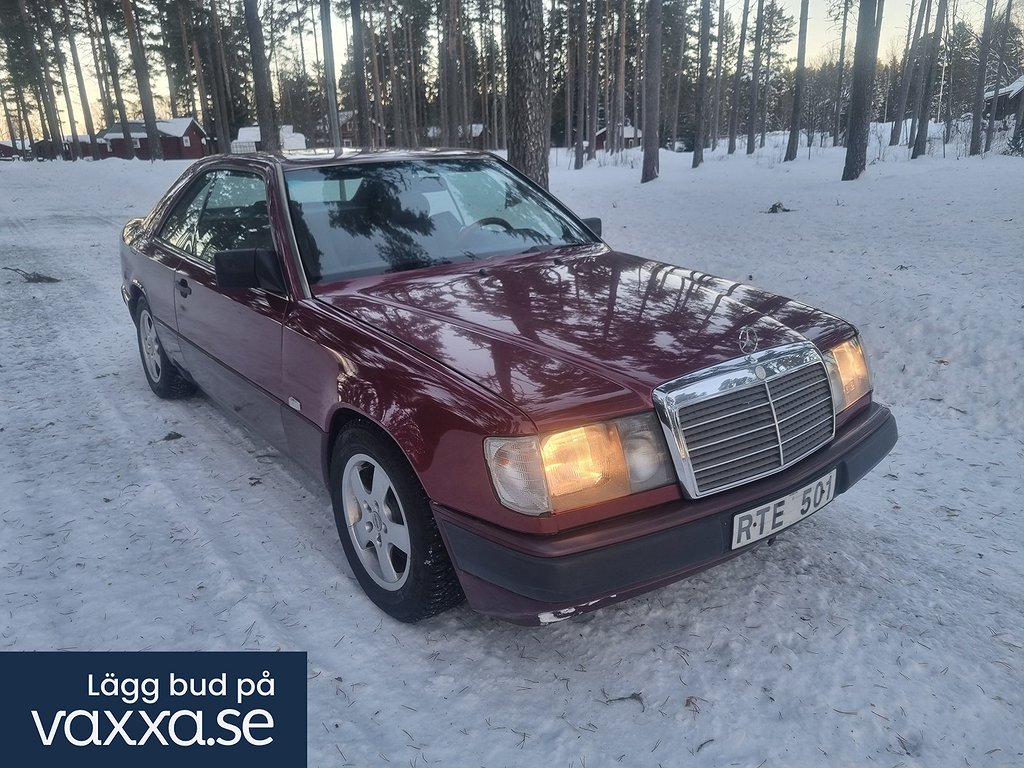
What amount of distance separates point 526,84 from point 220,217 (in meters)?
4.92

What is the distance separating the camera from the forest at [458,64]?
25.0m

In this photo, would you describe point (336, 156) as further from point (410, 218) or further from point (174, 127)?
point (174, 127)

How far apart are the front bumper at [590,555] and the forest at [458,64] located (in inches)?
755

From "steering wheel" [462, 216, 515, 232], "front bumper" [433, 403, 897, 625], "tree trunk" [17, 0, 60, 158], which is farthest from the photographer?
"tree trunk" [17, 0, 60, 158]

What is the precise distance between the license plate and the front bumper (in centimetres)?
3

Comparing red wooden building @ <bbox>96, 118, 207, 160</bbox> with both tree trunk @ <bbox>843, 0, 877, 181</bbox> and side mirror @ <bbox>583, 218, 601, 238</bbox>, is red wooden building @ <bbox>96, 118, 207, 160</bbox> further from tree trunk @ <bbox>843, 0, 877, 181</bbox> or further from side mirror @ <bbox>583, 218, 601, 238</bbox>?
side mirror @ <bbox>583, 218, 601, 238</bbox>

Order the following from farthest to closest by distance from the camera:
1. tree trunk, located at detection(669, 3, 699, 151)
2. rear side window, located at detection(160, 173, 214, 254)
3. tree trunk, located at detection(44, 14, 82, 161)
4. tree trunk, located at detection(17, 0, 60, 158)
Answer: tree trunk, located at detection(669, 3, 699, 151), tree trunk, located at detection(44, 14, 82, 161), tree trunk, located at detection(17, 0, 60, 158), rear side window, located at detection(160, 173, 214, 254)

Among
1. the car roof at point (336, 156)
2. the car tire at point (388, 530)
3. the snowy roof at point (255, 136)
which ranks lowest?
the car tire at point (388, 530)

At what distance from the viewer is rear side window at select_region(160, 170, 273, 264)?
131 inches

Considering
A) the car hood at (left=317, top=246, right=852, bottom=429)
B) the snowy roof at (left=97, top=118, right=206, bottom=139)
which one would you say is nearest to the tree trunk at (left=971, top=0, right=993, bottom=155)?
the car hood at (left=317, top=246, right=852, bottom=429)

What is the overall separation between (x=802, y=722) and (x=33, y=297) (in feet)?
27.4

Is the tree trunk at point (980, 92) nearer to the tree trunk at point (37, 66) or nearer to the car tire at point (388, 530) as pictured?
the car tire at point (388, 530)

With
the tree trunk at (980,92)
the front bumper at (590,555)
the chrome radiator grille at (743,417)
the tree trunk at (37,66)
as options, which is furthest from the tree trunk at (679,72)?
the front bumper at (590,555)

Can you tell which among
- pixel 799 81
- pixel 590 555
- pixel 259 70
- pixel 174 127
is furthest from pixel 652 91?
pixel 174 127
